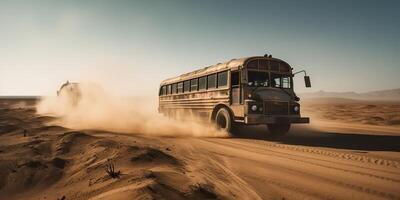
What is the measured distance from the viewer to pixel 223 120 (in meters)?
10.7

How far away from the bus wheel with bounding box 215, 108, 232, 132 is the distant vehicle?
24.3 m

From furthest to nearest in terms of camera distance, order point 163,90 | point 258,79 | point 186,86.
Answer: point 163,90, point 186,86, point 258,79

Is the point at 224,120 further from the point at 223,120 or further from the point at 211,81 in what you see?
the point at 211,81

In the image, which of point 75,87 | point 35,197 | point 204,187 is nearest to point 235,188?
point 204,187

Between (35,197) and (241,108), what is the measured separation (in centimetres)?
706

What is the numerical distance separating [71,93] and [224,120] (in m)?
26.2

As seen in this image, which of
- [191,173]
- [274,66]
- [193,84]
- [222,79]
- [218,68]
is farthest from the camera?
[193,84]

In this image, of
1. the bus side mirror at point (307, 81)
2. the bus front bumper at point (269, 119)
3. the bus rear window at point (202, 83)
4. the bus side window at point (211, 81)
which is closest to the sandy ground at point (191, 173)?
the bus front bumper at point (269, 119)

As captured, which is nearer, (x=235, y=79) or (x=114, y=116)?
(x=235, y=79)

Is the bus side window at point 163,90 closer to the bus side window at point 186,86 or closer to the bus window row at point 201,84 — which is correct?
the bus window row at point 201,84

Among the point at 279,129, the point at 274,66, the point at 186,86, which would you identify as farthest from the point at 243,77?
the point at 186,86

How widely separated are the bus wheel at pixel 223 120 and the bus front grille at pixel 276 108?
147cm

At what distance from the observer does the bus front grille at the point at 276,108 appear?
31.4 feet

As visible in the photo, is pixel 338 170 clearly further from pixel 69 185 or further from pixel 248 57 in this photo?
pixel 248 57
